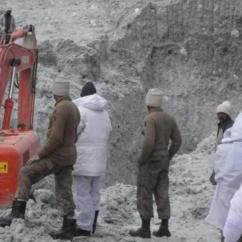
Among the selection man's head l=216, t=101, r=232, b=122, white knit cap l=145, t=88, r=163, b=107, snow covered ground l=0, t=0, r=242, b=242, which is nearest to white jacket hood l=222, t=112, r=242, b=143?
white knit cap l=145, t=88, r=163, b=107

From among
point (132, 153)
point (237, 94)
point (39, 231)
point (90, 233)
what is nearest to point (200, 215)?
point (90, 233)

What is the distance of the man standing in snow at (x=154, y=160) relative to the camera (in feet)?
26.3

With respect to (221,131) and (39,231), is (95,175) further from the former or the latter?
(221,131)

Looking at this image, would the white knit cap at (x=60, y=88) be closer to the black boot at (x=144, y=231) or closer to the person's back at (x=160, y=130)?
the person's back at (x=160, y=130)

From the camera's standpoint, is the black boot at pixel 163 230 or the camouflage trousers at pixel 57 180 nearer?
the camouflage trousers at pixel 57 180

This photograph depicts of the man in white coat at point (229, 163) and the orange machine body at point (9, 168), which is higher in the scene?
the man in white coat at point (229, 163)

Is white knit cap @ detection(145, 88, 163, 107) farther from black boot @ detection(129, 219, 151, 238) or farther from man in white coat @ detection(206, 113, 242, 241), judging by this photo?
man in white coat @ detection(206, 113, 242, 241)

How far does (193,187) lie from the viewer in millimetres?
11086

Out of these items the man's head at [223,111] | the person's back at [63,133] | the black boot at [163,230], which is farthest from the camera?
the man's head at [223,111]

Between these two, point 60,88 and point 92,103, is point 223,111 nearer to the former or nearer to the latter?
point 92,103

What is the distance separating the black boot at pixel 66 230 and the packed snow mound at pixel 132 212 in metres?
0.09

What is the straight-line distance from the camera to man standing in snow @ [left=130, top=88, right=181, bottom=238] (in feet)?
26.3

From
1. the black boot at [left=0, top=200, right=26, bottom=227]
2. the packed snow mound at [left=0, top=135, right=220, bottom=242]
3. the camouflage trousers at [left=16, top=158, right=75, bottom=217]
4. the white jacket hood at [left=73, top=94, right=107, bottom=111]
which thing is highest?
the white jacket hood at [left=73, top=94, right=107, bottom=111]

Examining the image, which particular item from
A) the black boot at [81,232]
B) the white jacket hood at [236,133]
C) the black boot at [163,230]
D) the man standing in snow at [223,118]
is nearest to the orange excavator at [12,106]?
the black boot at [81,232]
